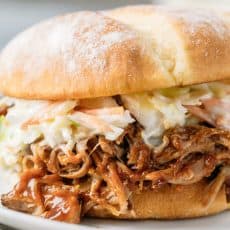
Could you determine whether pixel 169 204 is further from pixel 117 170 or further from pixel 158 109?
pixel 158 109

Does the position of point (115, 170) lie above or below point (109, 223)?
above

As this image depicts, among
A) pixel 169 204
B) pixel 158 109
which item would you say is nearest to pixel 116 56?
pixel 158 109

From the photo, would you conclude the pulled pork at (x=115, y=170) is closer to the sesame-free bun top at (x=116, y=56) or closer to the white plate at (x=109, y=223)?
the white plate at (x=109, y=223)

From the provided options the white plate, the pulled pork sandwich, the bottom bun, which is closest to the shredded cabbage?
the pulled pork sandwich

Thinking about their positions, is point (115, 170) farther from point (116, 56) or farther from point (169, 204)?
point (116, 56)

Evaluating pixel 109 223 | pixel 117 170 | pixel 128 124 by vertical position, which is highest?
pixel 128 124

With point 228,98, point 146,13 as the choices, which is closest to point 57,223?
point 228,98
